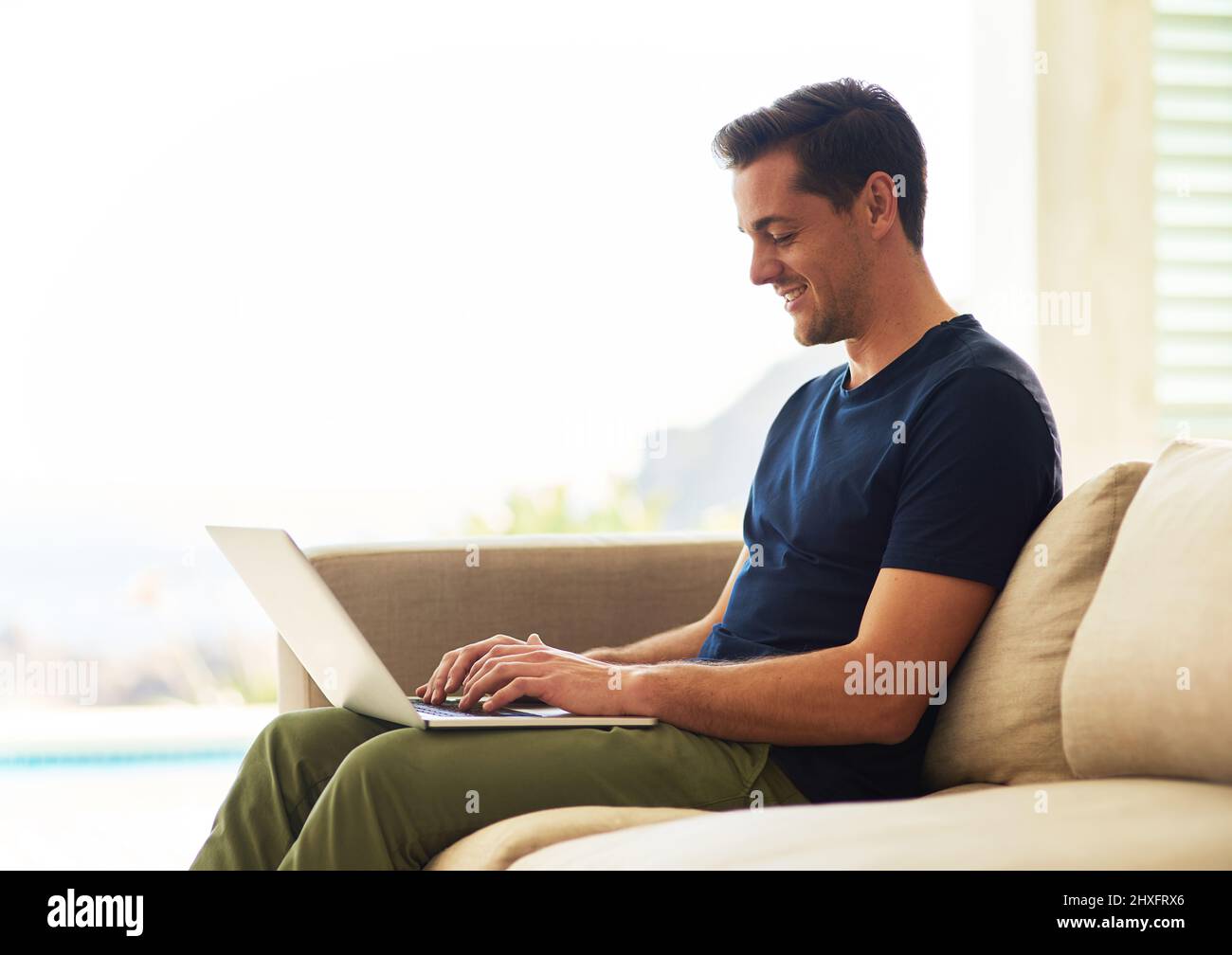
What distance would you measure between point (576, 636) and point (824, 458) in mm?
594

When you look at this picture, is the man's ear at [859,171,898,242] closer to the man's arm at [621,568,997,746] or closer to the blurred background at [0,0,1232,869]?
the man's arm at [621,568,997,746]

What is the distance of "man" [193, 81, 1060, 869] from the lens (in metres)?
1.21

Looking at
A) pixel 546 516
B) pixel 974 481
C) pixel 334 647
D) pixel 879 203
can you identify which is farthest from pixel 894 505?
pixel 546 516

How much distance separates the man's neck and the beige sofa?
0.32 metres

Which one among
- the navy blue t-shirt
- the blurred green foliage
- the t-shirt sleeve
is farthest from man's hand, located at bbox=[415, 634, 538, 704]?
the blurred green foliage

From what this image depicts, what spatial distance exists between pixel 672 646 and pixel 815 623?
362 mm

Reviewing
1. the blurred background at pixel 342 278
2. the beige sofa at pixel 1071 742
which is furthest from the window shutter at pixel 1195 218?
the beige sofa at pixel 1071 742

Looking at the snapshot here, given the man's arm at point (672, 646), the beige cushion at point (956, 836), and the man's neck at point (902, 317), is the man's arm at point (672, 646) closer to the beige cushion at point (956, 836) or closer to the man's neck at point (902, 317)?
the man's neck at point (902, 317)

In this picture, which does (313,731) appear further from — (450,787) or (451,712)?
(450,787)

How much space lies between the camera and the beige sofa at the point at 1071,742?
936 millimetres

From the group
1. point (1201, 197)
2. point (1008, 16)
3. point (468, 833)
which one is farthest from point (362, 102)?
point (468, 833)

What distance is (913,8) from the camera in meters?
4.52

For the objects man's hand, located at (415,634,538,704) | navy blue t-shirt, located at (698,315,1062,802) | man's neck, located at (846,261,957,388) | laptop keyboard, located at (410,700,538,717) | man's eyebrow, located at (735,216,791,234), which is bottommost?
laptop keyboard, located at (410,700,538,717)
